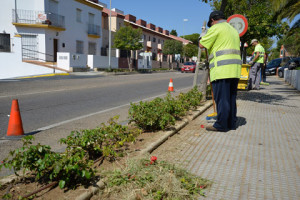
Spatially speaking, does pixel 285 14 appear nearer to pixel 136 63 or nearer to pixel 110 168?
pixel 110 168

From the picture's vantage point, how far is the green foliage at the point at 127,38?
33909mm

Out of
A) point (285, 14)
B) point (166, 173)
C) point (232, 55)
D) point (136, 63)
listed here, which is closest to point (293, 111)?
point (232, 55)

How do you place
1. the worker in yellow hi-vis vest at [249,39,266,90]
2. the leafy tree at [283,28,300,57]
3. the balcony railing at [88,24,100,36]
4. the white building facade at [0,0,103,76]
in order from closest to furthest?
the worker in yellow hi-vis vest at [249,39,266,90] < the white building facade at [0,0,103,76] < the balcony railing at [88,24,100,36] < the leafy tree at [283,28,300,57]

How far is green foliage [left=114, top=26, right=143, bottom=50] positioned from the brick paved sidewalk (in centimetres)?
2953

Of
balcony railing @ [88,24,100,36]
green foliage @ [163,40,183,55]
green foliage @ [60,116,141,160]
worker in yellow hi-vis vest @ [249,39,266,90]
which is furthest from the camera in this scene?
green foliage @ [163,40,183,55]

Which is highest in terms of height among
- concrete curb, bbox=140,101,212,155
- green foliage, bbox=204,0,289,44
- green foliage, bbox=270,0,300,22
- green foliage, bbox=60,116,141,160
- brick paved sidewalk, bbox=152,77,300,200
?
green foliage, bbox=270,0,300,22

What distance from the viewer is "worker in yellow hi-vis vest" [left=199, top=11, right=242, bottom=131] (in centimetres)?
451

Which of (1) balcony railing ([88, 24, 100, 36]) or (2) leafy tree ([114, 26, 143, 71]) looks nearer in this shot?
(1) balcony railing ([88, 24, 100, 36])

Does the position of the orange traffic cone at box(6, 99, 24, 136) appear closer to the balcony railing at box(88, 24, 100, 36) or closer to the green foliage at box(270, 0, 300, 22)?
the green foliage at box(270, 0, 300, 22)

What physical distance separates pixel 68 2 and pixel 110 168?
30536mm

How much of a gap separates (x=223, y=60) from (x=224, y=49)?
0.61 feet

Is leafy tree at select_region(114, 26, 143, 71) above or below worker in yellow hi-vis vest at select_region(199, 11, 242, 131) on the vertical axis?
above

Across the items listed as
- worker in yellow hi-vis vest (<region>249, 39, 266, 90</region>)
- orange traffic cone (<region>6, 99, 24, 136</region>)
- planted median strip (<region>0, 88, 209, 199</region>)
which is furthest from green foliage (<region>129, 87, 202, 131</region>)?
worker in yellow hi-vis vest (<region>249, 39, 266, 90</region>)

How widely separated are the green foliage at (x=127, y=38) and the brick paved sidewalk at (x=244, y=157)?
2953 cm
